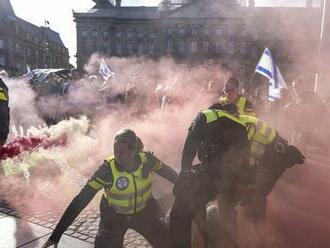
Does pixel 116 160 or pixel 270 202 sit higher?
pixel 116 160

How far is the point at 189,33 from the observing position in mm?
64875

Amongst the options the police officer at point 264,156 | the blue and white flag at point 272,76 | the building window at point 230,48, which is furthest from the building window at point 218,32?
the police officer at point 264,156

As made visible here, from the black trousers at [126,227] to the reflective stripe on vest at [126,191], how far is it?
0.06 meters

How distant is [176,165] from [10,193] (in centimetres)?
310

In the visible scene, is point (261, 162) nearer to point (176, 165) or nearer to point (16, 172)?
point (176, 165)

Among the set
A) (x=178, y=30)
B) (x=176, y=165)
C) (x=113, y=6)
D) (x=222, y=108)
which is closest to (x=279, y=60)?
(x=178, y=30)

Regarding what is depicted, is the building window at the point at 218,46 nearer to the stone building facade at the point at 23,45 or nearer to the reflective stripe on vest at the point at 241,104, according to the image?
the stone building facade at the point at 23,45

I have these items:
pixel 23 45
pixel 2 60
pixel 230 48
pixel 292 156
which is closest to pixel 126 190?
pixel 292 156

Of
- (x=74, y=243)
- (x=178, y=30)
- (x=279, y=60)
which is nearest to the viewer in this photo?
(x=74, y=243)

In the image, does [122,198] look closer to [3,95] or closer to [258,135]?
[258,135]

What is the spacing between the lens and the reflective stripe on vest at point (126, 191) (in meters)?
3.64

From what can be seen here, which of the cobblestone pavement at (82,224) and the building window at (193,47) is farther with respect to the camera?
the building window at (193,47)

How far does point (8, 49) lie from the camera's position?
6844 cm

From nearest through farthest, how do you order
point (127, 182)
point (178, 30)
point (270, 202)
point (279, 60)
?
point (127, 182) < point (270, 202) < point (279, 60) < point (178, 30)
